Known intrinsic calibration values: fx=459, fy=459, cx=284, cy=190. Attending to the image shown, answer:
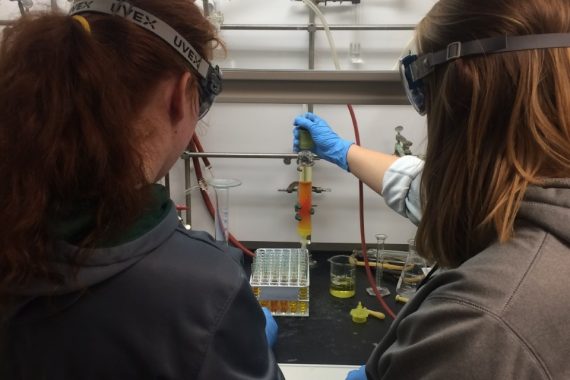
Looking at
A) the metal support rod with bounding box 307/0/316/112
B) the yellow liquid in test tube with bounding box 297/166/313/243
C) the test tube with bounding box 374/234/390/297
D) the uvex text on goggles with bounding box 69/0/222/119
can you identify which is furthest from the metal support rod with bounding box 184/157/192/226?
the uvex text on goggles with bounding box 69/0/222/119

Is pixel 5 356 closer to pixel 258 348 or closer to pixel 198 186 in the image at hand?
pixel 258 348

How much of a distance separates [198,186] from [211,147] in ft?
0.55

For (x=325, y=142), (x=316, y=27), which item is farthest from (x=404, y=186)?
(x=316, y=27)

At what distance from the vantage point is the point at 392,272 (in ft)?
Result: 5.30

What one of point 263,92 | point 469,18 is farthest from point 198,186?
point 469,18

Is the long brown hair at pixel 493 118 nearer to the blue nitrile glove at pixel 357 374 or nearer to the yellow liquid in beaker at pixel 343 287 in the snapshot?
the blue nitrile glove at pixel 357 374

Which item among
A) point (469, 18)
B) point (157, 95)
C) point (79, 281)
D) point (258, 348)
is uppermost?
point (469, 18)

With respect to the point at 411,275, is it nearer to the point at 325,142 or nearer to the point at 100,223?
the point at 325,142

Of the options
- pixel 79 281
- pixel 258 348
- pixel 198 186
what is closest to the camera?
pixel 79 281

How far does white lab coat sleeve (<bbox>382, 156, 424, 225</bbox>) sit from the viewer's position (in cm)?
127

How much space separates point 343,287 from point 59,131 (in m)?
1.13

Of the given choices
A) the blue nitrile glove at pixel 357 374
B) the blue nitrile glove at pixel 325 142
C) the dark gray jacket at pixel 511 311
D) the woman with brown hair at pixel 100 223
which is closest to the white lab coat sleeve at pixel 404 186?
the blue nitrile glove at pixel 325 142

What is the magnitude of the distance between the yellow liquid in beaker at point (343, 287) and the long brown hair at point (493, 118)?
0.81m

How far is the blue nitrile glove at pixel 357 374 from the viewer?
1024 millimetres
